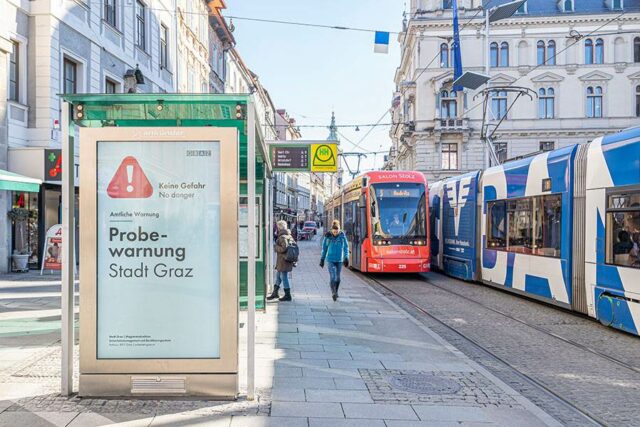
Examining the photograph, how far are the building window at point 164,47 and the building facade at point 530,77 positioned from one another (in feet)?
80.5

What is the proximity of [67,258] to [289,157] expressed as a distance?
31.7 ft

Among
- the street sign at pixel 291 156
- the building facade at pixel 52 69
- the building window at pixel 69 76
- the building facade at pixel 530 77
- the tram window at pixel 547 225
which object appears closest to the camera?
the tram window at pixel 547 225

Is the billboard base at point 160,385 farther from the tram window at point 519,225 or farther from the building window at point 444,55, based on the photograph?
the building window at point 444,55

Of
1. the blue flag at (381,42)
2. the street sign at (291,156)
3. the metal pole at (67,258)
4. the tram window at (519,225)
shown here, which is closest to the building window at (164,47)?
the blue flag at (381,42)

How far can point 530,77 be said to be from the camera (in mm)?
48281

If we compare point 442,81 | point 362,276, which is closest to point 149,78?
point 362,276

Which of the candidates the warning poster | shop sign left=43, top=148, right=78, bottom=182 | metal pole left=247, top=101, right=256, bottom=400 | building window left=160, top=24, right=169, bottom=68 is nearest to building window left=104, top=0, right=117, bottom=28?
building window left=160, top=24, right=169, bottom=68

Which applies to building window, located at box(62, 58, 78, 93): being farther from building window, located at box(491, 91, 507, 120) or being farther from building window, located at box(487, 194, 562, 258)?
building window, located at box(491, 91, 507, 120)

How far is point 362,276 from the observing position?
18281mm

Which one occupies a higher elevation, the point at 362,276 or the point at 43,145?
the point at 43,145

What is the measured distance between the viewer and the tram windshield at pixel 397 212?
16.6 meters

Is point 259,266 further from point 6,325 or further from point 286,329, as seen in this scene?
point 6,325

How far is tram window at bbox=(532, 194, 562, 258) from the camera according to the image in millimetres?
10703

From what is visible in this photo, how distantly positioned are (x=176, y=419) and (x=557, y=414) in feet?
11.2
